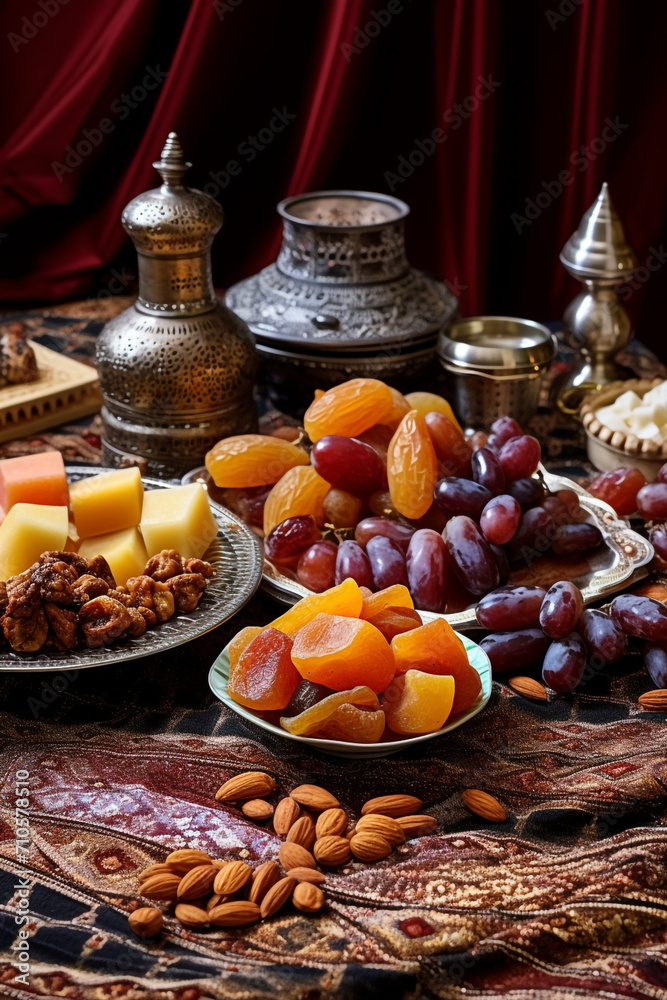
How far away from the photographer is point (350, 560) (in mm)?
1004

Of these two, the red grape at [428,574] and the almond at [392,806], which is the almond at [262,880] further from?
the red grape at [428,574]

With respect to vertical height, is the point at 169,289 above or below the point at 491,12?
below

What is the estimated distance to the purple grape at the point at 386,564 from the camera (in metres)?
0.99

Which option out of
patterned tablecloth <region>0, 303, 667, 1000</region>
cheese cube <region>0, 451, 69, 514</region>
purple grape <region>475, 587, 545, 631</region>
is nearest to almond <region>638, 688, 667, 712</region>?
patterned tablecloth <region>0, 303, 667, 1000</region>

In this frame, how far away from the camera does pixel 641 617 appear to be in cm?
92

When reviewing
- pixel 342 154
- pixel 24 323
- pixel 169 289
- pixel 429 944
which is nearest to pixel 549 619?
pixel 429 944

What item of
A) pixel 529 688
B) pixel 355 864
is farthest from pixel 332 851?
pixel 529 688

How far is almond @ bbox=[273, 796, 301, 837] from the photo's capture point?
2.49ft

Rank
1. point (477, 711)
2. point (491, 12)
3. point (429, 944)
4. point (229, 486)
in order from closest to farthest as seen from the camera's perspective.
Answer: point (429, 944) < point (477, 711) < point (229, 486) < point (491, 12)

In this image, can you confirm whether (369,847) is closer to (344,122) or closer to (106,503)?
(106,503)

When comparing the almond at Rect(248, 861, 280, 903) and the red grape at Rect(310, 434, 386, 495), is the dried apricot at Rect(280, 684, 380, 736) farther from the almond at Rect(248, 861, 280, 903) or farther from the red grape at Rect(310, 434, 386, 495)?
the red grape at Rect(310, 434, 386, 495)

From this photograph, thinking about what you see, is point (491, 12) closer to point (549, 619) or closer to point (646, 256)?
point (646, 256)

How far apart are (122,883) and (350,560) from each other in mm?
398

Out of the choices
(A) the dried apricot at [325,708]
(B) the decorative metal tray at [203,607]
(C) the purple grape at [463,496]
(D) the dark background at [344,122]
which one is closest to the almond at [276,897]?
(A) the dried apricot at [325,708]
